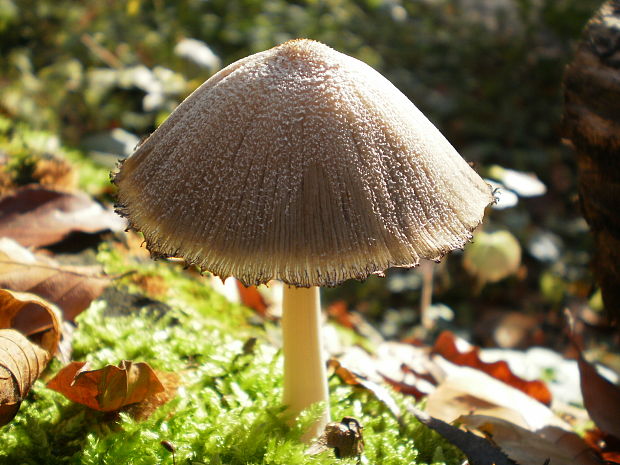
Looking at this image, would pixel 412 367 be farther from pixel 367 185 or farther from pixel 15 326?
pixel 15 326

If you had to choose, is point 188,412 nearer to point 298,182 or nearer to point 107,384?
point 107,384

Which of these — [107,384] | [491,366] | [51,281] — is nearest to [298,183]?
[107,384]

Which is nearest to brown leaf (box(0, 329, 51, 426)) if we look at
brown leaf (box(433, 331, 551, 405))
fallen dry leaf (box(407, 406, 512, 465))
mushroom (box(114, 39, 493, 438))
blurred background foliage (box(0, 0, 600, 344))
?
mushroom (box(114, 39, 493, 438))

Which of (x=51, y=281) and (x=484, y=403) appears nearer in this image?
(x=51, y=281)

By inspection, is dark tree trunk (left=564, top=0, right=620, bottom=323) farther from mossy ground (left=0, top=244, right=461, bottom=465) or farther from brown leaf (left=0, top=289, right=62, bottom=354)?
brown leaf (left=0, top=289, right=62, bottom=354)

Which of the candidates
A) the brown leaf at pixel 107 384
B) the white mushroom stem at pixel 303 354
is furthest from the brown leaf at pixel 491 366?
the brown leaf at pixel 107 384

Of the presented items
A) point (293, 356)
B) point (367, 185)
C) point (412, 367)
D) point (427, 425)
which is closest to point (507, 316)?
point (412, 367)

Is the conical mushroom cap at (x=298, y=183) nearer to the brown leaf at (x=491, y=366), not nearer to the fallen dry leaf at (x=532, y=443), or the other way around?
the fallen dry leaf at (x=532, y=443)
